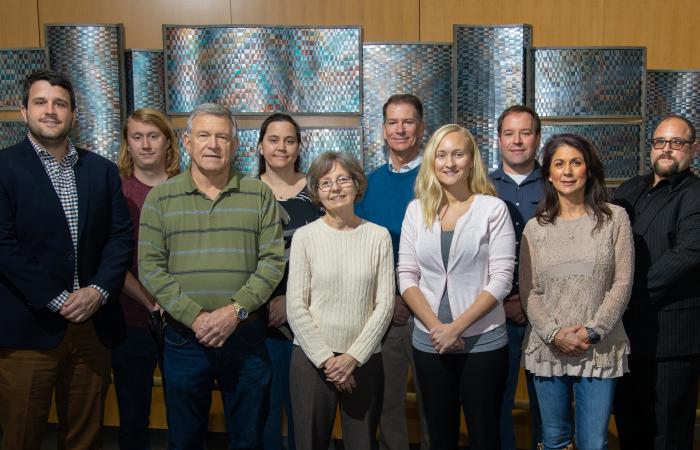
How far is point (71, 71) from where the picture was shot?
3551mm

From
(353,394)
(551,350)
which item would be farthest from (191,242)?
(551,350)

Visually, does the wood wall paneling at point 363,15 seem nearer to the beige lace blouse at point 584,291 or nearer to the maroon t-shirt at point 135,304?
the maroon t-shirt at point 135,304

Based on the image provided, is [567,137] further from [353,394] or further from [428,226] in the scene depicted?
[353,394]

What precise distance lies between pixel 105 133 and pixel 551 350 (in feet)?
8.69

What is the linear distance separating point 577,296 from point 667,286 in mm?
437

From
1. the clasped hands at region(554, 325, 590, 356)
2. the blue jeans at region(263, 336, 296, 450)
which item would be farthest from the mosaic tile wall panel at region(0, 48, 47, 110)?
the clasped hands at region(554, 325, 590, 356)

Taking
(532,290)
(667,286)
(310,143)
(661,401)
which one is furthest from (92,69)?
(661,401)

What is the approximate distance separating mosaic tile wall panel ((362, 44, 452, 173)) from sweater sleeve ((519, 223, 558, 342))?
1501 millimetres

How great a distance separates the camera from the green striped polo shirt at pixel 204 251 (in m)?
2.08

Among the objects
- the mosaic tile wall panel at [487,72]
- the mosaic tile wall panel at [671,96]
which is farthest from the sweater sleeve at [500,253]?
the mosaic tile wall panel at [671,96]

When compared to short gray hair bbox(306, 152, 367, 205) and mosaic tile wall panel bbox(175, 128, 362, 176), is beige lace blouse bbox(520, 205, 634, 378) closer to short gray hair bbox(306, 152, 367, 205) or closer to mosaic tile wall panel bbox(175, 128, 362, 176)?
short gray hair bbox(306, 152, 367, 205)

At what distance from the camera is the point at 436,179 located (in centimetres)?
219

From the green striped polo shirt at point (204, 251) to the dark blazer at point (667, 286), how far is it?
1320 mm

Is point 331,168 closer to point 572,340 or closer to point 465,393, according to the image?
point 465,393
